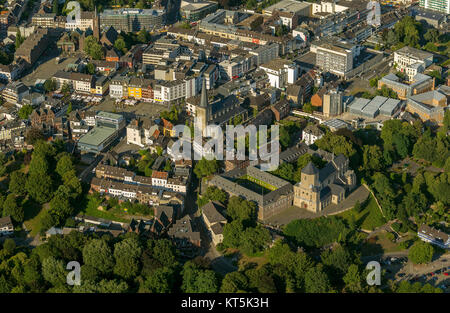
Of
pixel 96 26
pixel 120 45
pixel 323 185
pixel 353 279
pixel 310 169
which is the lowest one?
pixel 353 279

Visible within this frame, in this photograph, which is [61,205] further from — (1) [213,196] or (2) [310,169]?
(2) [310,169]

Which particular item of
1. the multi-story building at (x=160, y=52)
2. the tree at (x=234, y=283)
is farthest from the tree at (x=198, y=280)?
the multi-story building at (x=160, y=52)

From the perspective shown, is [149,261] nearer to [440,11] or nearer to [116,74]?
[116,74]

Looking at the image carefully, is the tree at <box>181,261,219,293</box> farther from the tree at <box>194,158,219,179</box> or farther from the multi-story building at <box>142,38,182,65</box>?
the multi-story building at <box>142,38,182,65</box>

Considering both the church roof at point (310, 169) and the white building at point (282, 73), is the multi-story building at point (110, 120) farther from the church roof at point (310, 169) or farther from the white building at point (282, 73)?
the church roof at point (310, 169)

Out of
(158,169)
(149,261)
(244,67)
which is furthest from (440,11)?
(149,261)

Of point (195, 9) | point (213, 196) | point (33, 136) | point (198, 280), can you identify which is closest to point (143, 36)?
point (195, 9)
